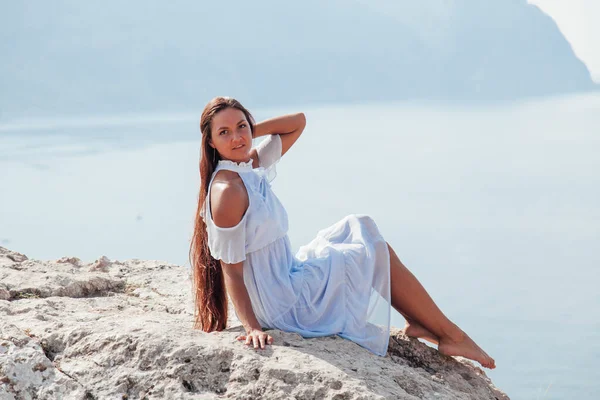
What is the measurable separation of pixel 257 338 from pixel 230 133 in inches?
36.7

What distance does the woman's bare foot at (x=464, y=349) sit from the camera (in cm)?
378

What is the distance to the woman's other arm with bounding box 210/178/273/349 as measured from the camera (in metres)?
3.46

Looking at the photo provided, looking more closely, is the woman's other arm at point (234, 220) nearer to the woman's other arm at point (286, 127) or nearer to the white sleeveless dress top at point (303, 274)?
the white sleeveless dress top at point (303, 274)

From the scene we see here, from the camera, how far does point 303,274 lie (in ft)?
12.1

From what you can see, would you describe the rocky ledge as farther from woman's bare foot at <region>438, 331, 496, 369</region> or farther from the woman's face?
the woman's face

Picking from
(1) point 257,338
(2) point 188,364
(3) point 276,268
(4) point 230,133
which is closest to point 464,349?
(3) point 276,268

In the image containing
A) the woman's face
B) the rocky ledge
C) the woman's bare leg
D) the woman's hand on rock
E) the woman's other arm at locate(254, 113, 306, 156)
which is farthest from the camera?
the woman's other arm at locate(254, 113, 306, 156)

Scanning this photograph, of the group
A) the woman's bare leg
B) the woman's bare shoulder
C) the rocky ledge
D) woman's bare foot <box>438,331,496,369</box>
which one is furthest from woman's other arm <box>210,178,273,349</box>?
woman's bare foot <box>438,331,496,369</box>

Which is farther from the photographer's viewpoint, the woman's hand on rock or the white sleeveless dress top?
the white sleeveless dress top

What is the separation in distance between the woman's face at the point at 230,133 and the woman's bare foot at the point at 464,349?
1.31 metres

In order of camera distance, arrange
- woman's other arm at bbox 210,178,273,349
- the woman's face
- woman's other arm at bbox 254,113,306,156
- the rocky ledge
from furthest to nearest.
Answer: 1. woman's other arm at bbox 254,113,306,156
2. the woman's face
3. woman's other arm at bbox 210,178,273,349
4. the rocky ledge

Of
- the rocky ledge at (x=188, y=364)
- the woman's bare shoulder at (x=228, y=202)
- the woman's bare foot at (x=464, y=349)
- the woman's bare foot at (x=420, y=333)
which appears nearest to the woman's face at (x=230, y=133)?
the woman's bare shoulder at (x=228, y=202)

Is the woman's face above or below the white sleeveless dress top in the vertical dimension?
above

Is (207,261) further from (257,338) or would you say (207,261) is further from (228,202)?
(257,338)
